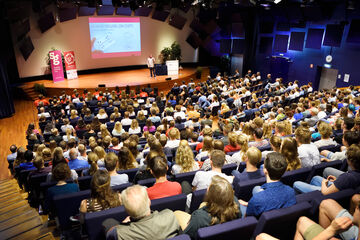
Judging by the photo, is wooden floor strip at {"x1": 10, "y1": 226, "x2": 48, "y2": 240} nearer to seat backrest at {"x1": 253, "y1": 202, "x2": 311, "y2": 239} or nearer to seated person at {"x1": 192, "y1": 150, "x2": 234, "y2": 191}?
seated person at {"x1": 192, "y1": 150, "x2": 234, "y2": 191}

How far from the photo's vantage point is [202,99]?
365 inches

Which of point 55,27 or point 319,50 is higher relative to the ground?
point 55,27

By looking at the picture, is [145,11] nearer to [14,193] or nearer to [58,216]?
[14,193]

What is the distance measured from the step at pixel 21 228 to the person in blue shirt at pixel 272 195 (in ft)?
9.66

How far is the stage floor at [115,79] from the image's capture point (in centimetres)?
1258

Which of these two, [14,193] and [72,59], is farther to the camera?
[72,59]

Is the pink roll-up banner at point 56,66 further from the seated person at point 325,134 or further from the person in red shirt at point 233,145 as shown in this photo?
the seated person at point 325,134

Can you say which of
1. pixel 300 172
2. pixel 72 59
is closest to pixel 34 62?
pixel 72 59

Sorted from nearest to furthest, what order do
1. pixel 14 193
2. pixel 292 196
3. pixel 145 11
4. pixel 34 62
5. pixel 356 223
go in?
1. pixel 356 223
2. pixel 292 196
3. pixel 14 193
4. pixel 34 62
5. pixel 145 11

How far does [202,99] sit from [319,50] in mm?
7007

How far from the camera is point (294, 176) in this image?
298 centimetres

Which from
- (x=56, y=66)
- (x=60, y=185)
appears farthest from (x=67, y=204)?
(x=56, y=66)

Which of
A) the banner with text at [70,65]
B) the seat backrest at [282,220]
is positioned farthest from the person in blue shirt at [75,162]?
the banner with text at [70,65]

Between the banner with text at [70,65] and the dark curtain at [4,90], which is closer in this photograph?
the dark curtain at [4,90]
